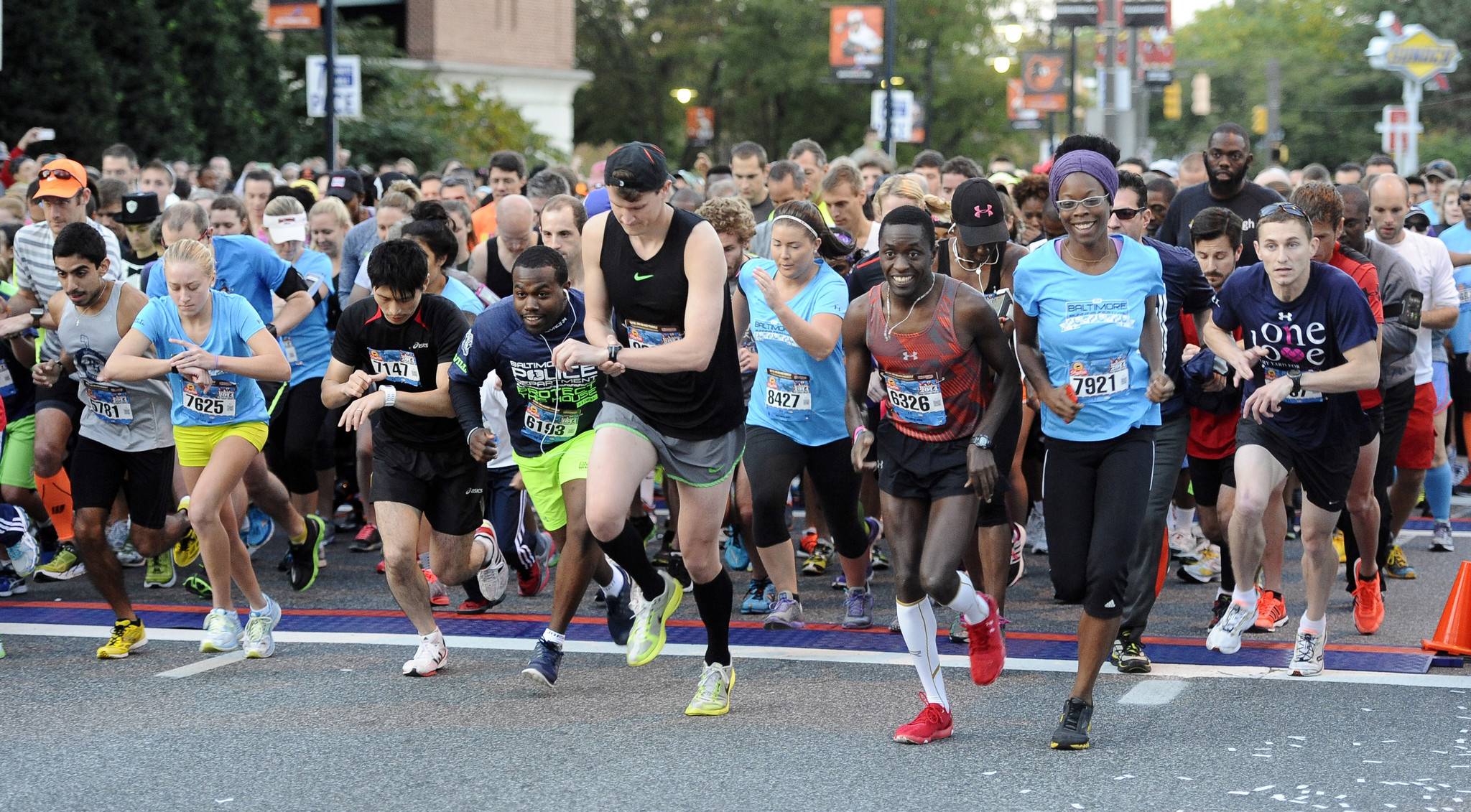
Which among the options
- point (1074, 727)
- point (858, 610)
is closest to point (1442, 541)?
point (858, 610)

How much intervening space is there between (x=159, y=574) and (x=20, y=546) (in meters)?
0.94

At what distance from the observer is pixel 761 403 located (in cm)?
820

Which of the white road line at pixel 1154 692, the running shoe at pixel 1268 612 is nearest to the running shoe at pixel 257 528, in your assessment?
the white road line at pixel 1154 692

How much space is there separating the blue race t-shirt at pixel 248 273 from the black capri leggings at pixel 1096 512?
16.1 ft

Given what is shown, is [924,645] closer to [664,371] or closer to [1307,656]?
[664,371]

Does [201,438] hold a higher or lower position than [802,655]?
higher

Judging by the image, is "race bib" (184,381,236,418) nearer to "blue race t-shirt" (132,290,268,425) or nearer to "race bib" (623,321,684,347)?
"blue race t-shirt" (132,290,268,425)

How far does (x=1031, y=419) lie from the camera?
Result: 8992 millimetres

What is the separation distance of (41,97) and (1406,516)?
20.4 m

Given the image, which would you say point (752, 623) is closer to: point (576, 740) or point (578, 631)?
point (578, 631)

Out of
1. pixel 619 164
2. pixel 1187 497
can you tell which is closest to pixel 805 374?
pixel 619 164

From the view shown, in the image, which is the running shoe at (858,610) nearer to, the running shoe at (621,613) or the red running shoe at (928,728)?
the running shoe at (621,613)

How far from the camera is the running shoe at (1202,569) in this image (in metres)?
9.66

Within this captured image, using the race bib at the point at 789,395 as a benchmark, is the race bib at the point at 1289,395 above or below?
above
